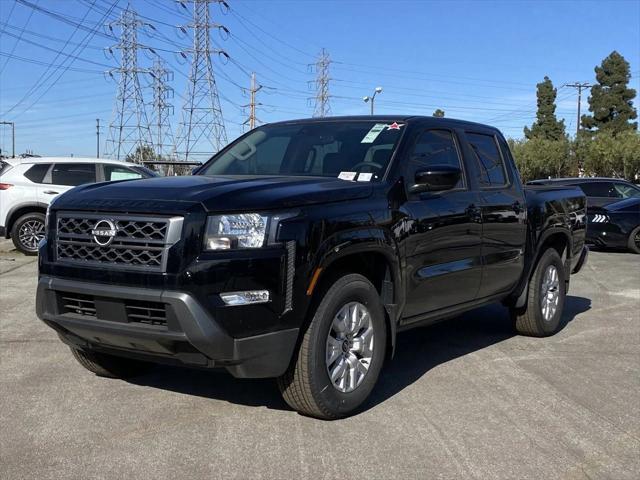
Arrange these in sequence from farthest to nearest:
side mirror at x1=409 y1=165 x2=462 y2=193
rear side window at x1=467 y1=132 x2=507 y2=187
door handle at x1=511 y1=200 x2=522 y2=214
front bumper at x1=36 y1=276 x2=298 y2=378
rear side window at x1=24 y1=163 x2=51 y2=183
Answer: rear side window at x1=24 y1=163 x2=51 y2=183
door handle at x1=511 y1=200 x2=522 y2=214
rear side window at x1=467 y1=132 x2=507 y2=187
side mirror at x1=409 y1=165 x2=462 y2=193
front bumper at x1=36 y1=276 x2=298 y2=378

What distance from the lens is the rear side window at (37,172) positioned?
1275cm

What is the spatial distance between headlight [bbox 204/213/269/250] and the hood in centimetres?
5

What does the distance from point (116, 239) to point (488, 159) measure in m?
3.50

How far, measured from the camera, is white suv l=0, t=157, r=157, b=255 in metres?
12.5

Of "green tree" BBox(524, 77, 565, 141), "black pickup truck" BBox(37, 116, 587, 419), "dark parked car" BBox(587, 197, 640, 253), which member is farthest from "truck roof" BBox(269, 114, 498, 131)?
"green tree" BBox(524, 77, 565, 141)

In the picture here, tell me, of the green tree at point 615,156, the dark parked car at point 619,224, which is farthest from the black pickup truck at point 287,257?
the green tree at point 615,156

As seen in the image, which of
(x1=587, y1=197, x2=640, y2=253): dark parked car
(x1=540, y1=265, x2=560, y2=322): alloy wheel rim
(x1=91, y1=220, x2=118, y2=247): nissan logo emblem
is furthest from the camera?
(x1=587, y1=197, x2=640, y2=253): dark parked car

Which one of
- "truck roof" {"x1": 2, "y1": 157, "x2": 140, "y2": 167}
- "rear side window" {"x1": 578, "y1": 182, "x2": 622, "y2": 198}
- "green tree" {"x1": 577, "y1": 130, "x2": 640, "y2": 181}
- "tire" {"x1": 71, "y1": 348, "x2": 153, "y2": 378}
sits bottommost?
"tire" {"x1": 71, "y1": 348, "x2": 153, "y2": 378}

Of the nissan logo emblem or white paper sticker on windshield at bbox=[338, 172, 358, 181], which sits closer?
the nissan logo emblem

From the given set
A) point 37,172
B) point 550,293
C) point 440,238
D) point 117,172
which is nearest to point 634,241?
point 550,293

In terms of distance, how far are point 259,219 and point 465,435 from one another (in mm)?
1764

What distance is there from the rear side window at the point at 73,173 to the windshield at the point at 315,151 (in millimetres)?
8387

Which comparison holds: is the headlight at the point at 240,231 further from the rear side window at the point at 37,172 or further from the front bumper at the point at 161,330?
the rear side window at the point at 37,172

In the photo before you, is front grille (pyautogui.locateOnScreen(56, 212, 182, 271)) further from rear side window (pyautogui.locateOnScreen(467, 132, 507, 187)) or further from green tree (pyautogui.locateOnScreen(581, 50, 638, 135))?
green tree (pyautogui.locateOnScreen(581, 50, 638, 135))
